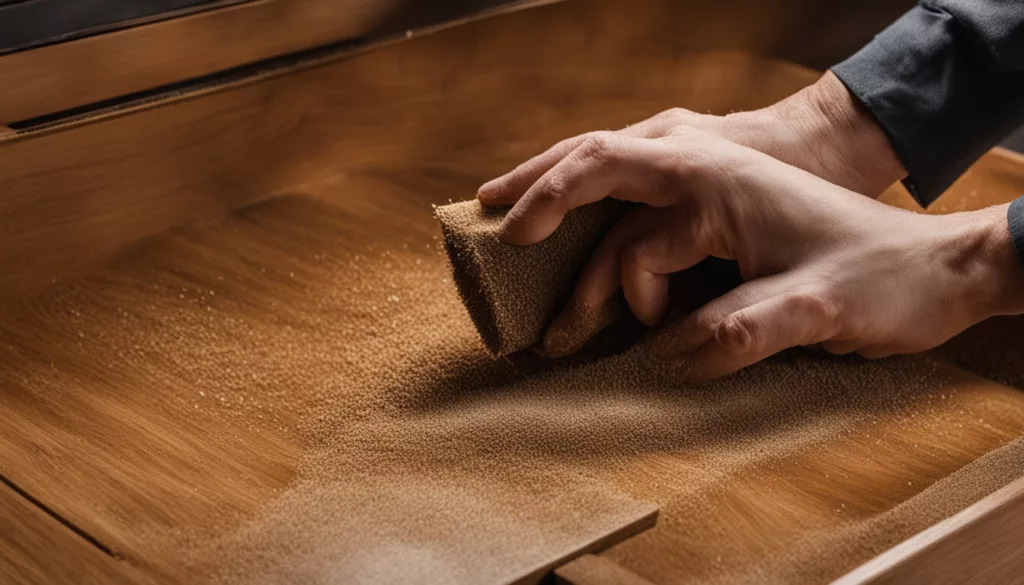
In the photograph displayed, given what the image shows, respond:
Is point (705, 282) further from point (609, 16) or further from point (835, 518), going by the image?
point (609, 16)

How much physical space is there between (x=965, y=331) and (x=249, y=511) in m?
0.53

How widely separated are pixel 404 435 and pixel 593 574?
17 cm

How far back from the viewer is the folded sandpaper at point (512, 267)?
0.72 m

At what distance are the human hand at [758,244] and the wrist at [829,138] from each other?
0.10m

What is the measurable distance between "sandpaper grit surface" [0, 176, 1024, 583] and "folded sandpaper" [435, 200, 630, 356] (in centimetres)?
4

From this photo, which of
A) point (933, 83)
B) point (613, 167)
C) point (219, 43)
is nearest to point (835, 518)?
point (613, 167)

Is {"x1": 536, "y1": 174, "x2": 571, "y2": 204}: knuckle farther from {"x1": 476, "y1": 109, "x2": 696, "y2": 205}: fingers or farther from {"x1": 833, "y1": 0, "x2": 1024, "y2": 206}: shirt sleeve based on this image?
{"x1": 833, "y1": 0, "x2": 1024, "y2": 206}: shirt sleeve

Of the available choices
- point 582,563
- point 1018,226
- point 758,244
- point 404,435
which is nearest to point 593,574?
point 582,563

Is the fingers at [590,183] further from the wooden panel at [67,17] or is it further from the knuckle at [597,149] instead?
the wooden panel at [67,17]

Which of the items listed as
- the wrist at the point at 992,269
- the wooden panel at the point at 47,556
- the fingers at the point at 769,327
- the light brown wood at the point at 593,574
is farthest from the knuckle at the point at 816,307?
the wooden panel at the point at 47,556

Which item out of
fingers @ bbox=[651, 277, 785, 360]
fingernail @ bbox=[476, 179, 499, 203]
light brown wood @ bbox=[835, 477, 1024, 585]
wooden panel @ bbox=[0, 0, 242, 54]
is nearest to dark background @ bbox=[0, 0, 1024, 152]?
wooden panel @ bbox=[0, 0, 242, 54]

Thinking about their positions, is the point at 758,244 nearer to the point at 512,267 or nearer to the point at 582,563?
the point at 512,267

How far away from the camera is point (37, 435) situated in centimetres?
68

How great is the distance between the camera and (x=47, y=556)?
22.7 inches
